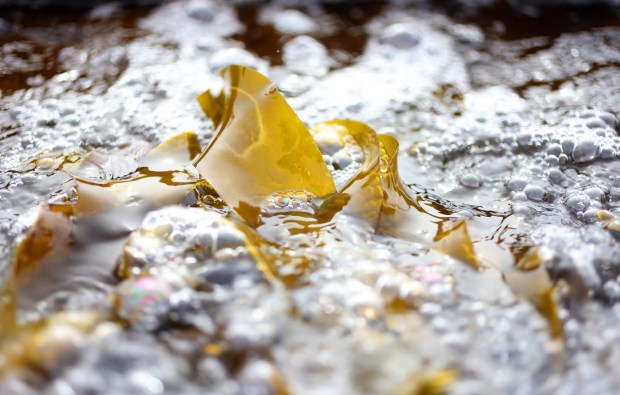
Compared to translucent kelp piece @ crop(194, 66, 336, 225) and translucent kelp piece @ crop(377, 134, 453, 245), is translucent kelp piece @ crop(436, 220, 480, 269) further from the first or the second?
translucent kelp piece @ crop(194, 66, 336, 225)

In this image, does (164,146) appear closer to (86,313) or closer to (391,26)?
(86,313)

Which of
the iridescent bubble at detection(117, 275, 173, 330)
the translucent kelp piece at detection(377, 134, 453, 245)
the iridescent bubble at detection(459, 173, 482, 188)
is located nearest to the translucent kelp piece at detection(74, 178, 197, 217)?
the iridescent bubble at detection(117, 275, 173, 330)

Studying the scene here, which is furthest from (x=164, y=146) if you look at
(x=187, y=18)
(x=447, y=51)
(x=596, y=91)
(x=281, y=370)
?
(x=596, y=91)

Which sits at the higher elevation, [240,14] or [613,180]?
[240,14]

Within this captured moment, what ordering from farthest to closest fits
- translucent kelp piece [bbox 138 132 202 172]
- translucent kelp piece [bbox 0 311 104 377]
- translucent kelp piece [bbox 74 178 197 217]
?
translucent kelp piece [bbox 138 132 202 172]
translucent kelp piece [bbox 74 178 197 217]
translucent kelp piece [bbox 0 311 104 377]

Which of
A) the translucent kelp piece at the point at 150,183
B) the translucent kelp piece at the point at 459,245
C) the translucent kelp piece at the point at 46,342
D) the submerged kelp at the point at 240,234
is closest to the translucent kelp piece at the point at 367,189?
the submerged kelp at the point at 240,234

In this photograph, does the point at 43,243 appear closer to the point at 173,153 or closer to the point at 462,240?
the point at 173,153

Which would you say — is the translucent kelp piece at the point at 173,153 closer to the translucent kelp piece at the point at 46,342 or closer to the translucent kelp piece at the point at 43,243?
the translucent kelp piece at the point at 43,243
